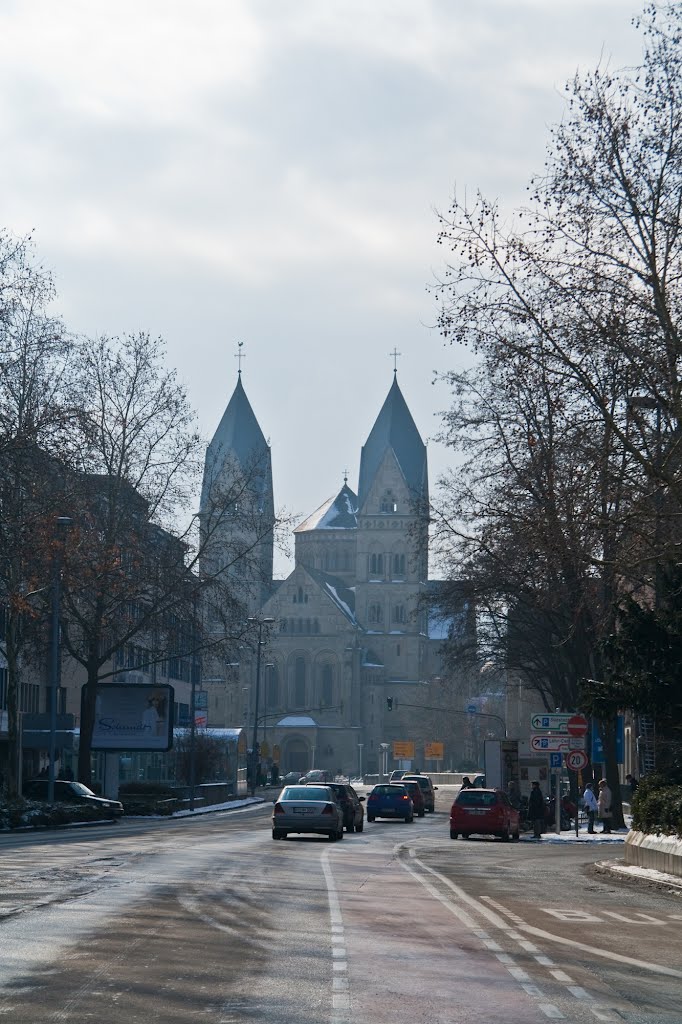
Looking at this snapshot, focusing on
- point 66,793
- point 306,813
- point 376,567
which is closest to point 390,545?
point 376,567

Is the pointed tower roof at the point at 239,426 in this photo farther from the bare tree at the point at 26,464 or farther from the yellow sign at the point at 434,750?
the bare tree at the point at 26,464

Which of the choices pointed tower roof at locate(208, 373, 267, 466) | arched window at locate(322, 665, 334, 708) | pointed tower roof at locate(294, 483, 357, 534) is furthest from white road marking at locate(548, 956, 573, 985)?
pointed tower roof at locate(294, 483, 357, 534)

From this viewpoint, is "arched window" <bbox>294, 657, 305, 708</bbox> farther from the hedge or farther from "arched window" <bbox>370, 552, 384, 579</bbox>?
the hedge

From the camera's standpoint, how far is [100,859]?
998 inches

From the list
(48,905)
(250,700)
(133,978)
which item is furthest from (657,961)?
(250,700)

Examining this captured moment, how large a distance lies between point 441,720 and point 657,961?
495 ft

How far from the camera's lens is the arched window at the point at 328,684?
15875cm

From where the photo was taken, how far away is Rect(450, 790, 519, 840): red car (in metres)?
40.7

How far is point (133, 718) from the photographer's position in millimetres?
57469

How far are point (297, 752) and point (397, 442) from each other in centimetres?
3318

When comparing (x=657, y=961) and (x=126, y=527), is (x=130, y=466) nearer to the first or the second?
(x=126, y=527)

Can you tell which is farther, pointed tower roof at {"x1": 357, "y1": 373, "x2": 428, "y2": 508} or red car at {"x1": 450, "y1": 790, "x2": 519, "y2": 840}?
pointed tower roof at {"x1": 357, "y1": 373, "x2": 428, "y2": 508}

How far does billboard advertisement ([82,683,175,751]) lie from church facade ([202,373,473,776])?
9027cm

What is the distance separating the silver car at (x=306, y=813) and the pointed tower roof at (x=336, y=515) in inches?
5535
